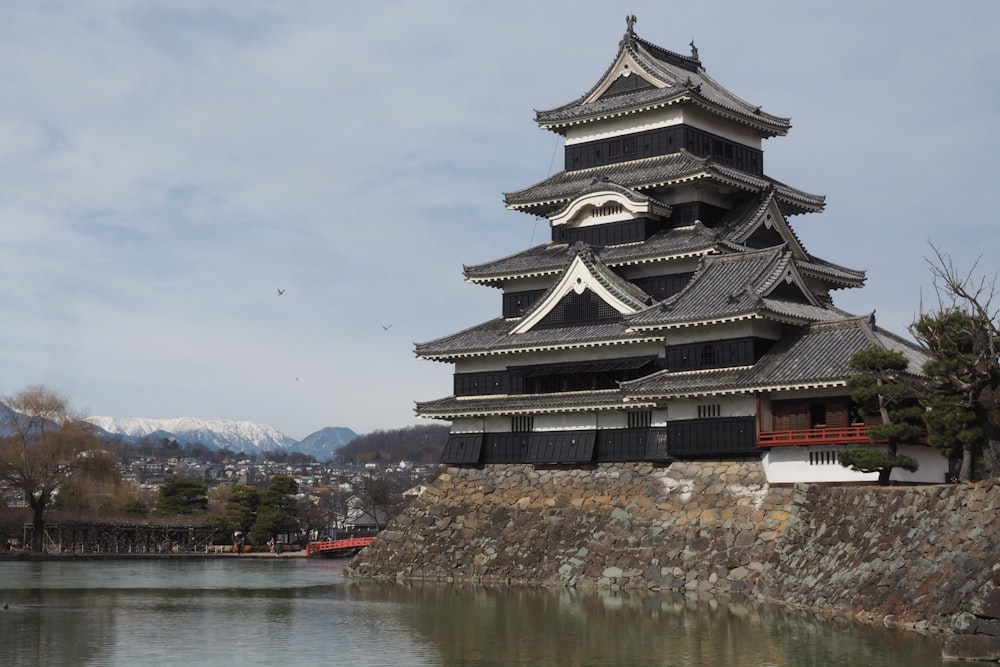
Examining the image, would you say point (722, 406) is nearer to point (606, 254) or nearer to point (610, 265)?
point (610, 265)

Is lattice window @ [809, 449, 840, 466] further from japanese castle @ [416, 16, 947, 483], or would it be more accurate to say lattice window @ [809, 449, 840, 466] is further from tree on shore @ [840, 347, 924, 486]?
tree on shore @ [840, 347, 924, 486]

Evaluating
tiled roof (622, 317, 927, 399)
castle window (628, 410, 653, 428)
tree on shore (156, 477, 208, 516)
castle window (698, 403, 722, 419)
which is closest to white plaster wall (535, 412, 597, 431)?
castle window (628, 410, 653, 428)

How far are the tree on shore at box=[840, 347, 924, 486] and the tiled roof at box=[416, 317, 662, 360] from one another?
861 centimetres

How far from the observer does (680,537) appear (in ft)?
126

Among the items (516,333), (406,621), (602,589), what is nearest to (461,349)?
(516,333)

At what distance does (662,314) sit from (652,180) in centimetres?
720

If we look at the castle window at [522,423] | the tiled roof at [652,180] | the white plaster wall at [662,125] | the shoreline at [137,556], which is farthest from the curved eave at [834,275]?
the shoreline at [137,556]

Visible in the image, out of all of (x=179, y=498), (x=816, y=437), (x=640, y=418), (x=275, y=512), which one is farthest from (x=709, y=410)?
(x=179, y=498)

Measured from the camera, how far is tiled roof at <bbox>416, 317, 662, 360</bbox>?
141 ft

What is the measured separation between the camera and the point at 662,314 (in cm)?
4053

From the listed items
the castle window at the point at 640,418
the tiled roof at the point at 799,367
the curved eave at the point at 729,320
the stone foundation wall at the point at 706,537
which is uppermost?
the curved eave at the point at 729,320

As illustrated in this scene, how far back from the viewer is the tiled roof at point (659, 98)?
47.2m

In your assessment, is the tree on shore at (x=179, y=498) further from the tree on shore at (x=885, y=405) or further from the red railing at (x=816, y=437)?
the tree on shore at (x=885, y=405)

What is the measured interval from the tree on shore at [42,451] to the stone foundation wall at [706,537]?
24.9m
